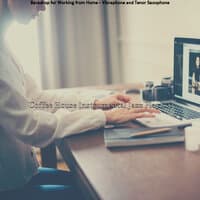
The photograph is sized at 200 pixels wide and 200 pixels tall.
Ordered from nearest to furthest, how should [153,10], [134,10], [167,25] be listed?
1. [167,25]
2. [153,10]
3. [134,10]

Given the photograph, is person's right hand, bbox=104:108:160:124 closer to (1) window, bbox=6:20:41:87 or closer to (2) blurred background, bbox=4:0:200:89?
(2) blurred background, bbox=4:0:200:89

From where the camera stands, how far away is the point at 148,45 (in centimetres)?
237

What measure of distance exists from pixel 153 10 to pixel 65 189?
4.42 ft

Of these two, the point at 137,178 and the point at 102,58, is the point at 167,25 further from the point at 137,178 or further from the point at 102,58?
the point at 137,178

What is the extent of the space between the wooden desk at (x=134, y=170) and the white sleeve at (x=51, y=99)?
38 cm

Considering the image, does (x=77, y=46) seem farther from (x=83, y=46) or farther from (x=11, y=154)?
(x=11, y=154)

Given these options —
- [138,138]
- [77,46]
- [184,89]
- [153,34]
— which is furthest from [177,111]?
[77,46]

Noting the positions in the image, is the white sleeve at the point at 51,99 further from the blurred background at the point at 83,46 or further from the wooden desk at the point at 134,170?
the blurred background at the point at 83,46

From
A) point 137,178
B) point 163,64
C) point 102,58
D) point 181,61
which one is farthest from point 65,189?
point 102,58

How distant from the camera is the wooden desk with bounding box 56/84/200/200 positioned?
808 mm

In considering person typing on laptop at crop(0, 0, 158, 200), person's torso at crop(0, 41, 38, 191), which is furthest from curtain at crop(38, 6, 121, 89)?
person's torso at crop(0, 41, 38, 191)

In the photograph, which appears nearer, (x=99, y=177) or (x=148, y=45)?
(x=99, y=177)

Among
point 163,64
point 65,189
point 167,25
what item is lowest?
point 65,189

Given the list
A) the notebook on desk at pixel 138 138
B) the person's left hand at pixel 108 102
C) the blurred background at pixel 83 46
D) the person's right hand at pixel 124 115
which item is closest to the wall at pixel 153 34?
the blurred background at pixel 83 46
